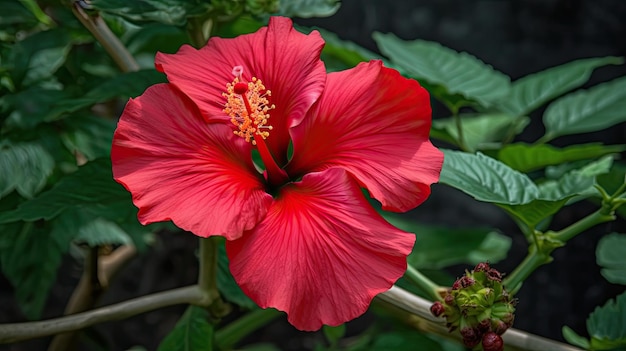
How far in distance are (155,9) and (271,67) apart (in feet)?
0.38

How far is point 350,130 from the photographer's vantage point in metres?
0.56

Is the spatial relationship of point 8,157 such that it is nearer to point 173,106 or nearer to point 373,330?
point 173,106

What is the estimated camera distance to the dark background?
1204 mm

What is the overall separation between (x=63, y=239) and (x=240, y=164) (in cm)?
27

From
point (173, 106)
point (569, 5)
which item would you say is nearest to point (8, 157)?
point (173, 106)

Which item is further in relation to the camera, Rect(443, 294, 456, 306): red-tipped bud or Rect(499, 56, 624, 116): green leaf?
Rect(499, 56, 624, 116): green leaf

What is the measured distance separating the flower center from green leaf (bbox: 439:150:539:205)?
134 millimetres

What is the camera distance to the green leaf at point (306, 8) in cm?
72

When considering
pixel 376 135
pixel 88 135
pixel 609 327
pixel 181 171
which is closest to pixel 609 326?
pixel 609 327

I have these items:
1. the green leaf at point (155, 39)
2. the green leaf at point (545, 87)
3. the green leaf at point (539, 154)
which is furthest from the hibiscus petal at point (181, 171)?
the green leaf at point (545, 87)

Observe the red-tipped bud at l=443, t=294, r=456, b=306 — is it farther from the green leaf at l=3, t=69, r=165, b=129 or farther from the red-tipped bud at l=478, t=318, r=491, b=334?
the green leaf at l=3, t=69, r=165, b=129

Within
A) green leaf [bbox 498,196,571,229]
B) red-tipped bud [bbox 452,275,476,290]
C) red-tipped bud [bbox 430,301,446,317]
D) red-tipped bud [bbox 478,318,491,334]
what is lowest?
red-tipped bud [bbox 430,301,446,317]

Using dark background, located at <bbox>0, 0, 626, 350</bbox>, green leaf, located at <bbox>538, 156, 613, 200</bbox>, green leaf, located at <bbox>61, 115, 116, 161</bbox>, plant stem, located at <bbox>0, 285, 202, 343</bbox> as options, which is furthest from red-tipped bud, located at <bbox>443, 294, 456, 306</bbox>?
dark background, located at <bbox>0, 0, 626, 350</bbox>

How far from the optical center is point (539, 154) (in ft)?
2.54
